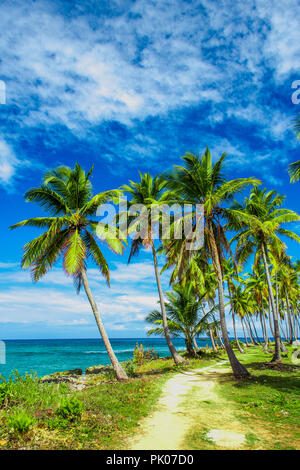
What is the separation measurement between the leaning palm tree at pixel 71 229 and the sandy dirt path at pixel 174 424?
370 centimetres

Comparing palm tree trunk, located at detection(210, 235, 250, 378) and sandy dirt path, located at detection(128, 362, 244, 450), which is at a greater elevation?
palm tree trunk, located at detection(210, 235, 250, 378)

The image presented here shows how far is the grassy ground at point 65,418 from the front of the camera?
5.22 meters

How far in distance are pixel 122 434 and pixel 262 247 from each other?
14.7 metres

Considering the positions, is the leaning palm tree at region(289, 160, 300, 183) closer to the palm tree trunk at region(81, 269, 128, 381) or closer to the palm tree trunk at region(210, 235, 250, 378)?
the palm tree trunk at region(210, 235, 250, 378)

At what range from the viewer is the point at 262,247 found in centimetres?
1786

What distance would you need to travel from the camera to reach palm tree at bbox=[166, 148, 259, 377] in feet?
44.0

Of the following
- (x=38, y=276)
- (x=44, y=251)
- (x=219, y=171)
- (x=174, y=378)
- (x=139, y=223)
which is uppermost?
(x=219, y=171)

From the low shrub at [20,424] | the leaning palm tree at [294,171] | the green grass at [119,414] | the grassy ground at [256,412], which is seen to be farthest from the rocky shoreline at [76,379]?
the leaning palm tree at [294,171]

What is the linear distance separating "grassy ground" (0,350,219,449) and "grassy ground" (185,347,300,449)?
1.59 metres

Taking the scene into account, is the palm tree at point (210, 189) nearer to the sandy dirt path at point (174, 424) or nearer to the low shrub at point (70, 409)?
the sandy dirt path at point (174, 424)

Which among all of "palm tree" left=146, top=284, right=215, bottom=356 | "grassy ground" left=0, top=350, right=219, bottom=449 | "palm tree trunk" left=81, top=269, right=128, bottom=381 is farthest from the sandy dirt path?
"palm tree" left=146, top=284, right=215, bottom=356

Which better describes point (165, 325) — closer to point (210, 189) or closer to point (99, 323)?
point (99, 323)
